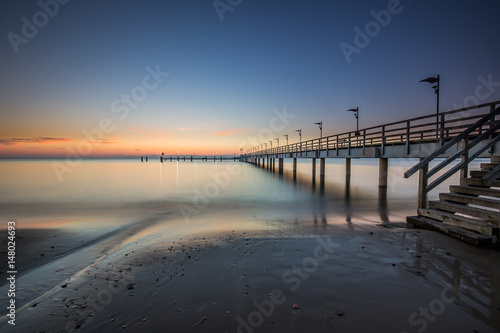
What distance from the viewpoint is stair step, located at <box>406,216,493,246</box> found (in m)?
4.32

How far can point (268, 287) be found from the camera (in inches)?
121

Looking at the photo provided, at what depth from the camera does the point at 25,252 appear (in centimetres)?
500

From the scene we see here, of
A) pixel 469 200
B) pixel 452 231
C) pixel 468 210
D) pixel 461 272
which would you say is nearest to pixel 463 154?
pixel 469 200

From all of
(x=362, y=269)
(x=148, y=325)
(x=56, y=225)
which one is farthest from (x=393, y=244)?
(x=56, y=225)

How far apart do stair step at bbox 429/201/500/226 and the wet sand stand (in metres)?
0.86

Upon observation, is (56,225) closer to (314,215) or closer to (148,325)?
(148,325)

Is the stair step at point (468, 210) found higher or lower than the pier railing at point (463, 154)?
lower

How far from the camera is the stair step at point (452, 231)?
14.2ft

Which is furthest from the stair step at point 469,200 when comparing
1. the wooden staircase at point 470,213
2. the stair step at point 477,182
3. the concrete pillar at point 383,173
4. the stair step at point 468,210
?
the concrete pillar at point 383,173

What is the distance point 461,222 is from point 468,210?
0.30 metres

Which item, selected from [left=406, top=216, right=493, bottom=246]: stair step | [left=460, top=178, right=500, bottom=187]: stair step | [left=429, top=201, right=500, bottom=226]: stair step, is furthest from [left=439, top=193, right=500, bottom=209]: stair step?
[left=406, top=216, right=493, bottom=246]: stair step

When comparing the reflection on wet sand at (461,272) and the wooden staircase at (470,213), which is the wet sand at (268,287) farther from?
the wooden staircase at (470,213)

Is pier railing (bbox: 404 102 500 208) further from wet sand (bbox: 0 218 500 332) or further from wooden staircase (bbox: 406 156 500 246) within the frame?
wet sand (bbox: 0 218 500 332)

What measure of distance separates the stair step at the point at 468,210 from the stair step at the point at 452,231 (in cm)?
44
